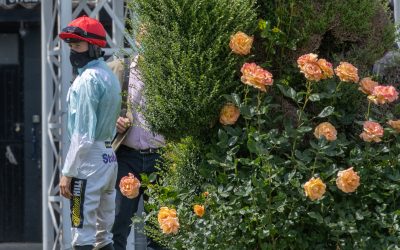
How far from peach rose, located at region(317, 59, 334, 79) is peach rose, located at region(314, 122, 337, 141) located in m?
0.20

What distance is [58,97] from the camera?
9.72 metres

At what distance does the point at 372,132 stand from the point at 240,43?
66 centimetres

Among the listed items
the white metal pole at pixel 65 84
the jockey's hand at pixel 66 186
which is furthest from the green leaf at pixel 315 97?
the white metal pole at pixel 65 84

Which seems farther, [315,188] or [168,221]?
[168,221]

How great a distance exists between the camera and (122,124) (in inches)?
286

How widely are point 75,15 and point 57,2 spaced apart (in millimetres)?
343

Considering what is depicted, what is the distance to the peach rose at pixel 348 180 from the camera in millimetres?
4559

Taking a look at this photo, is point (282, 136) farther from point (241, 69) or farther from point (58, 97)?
point (58, 97)

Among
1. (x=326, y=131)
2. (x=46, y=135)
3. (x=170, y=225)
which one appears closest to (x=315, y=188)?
(x=326, y=131)

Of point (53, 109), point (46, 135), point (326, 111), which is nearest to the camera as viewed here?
point (326, 111)

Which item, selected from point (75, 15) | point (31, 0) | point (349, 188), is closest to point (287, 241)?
point (349, 188)

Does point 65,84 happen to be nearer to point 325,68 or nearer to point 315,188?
point 325,68

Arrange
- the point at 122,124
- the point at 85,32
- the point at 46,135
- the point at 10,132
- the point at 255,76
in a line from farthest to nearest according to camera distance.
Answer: the point at 10,132 → the point at 46,135 → the point at 122,124 → the point at 85,32 → the point at 255,76

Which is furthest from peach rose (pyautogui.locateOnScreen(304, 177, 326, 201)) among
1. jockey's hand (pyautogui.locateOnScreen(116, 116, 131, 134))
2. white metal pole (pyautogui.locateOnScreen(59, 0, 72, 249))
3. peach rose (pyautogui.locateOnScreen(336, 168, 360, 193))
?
white metal pole (pyautogui.locateOnScreen(59, 0, 72, 249))
